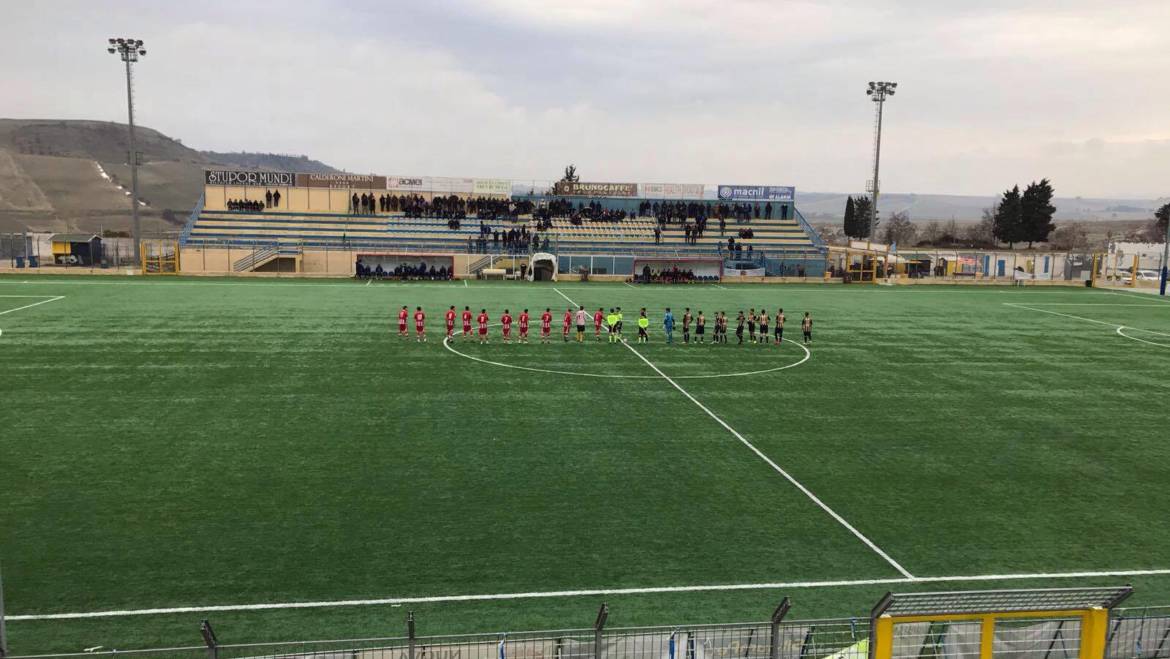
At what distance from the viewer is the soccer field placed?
1077cm

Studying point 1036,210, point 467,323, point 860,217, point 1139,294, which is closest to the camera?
point 467,323

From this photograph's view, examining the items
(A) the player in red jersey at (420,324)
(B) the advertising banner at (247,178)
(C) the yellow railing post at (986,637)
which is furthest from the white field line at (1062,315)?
(B) the advertising banner at (247,178)

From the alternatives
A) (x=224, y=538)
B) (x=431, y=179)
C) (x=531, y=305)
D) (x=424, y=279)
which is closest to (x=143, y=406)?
(x=224, y=538)

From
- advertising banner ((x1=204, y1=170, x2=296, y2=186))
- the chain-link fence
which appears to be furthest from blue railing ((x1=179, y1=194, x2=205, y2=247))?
the chain-link fence

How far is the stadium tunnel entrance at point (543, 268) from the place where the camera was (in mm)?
56594

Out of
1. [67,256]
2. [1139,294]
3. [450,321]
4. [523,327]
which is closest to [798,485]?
[523,327]

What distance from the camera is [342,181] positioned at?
225 feet

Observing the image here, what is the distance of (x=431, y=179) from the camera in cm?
7019

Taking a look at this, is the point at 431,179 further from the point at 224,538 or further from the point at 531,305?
the point at 224,538

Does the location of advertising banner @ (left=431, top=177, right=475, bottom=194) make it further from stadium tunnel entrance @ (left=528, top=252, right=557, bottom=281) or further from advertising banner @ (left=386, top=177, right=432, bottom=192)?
stadium tunnel entrance @ (left=528, top=252, right=557, bottom=281)

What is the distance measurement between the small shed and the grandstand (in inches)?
233

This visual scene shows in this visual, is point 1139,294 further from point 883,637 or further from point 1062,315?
point 883,637

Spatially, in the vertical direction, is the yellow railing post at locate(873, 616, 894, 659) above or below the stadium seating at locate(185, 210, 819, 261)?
below

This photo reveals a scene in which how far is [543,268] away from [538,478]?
139ft
